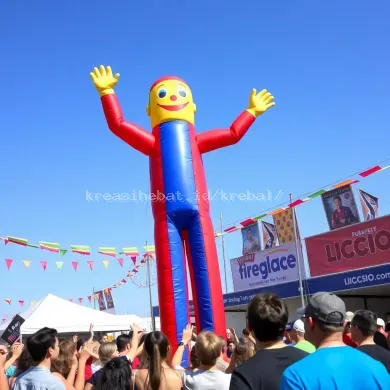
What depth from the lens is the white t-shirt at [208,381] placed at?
278cm

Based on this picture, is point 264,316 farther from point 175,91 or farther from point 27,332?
point 27,332

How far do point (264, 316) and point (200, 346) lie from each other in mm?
856

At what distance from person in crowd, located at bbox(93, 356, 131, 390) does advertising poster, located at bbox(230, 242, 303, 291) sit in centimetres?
1165

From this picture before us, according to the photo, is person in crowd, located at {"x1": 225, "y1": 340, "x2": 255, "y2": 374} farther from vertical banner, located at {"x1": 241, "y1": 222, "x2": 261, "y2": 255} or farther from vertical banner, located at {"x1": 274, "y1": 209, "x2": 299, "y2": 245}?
vertical banner, located at {"x1": 241, "y1": 222, "x2": 261, "y2": 255}

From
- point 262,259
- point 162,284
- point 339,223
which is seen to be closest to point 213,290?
point 162,284

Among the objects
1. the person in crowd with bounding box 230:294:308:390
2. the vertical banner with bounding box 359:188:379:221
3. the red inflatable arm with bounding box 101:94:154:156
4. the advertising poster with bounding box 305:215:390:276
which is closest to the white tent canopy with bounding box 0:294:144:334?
the advertising poster with bounding box 305:215:390:276

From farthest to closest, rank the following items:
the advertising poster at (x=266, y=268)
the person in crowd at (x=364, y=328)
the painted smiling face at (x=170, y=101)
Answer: the advertising poster at (x=266, y=268) → the painted smiling face at (x=170, y=101) → the person in crowd at (x=364, y=328)

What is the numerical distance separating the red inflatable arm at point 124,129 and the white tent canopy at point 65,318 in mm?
7449

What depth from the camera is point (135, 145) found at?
7.60m

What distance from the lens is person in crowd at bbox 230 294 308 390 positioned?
6.58 ft

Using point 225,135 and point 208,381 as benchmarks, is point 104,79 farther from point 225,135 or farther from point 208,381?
point 208,381

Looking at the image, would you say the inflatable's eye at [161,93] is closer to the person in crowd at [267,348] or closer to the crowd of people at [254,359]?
the crowd of people at [254,359]

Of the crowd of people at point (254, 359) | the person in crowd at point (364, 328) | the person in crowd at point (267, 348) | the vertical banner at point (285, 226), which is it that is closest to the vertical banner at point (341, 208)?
the vertical banner at point (285, 226)

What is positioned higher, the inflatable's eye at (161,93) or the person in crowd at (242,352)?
the inflatable's eye at (161,93)
